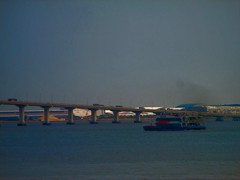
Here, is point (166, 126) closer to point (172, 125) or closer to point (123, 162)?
point (172, 125)

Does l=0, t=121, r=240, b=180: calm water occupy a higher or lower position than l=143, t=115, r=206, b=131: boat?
lower

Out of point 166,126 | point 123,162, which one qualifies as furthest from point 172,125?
point 123,162

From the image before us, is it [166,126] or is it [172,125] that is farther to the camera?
[172,125]

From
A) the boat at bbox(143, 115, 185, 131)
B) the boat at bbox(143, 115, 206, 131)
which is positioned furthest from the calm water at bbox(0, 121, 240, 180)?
the boat at bbox(143, 115, 206, 131)

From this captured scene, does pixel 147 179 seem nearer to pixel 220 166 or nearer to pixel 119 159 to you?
pixel 220 166

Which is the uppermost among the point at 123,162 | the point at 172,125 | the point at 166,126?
A: the point at 172,125

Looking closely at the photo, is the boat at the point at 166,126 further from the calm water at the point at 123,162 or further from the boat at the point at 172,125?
the calm water at the point at 123,162

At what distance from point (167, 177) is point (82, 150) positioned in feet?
87.2

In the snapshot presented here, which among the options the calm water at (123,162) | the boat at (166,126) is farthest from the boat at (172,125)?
the calm water at (123,162)

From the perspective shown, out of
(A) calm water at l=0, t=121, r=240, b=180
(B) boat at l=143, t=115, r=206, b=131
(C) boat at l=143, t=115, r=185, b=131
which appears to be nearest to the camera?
(A) calm water at l=0, t=121, r=240, b=180

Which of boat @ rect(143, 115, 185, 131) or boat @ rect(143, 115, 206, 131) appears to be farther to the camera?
boat @ rect(143, 115, 206, 131)

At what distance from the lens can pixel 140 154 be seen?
62.6 meters

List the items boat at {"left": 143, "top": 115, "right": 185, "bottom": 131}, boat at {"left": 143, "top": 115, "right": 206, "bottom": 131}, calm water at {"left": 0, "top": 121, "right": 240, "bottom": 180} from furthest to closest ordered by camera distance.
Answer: boat at {"left": 143, "top": 115, "right": 206, "bottom": 131} → boat at {"left": 143, "top": 115, "right": 185, "bottom": 131} → calm water at {"left": 0, "top": 121, "right": 240, "bottom": 180}

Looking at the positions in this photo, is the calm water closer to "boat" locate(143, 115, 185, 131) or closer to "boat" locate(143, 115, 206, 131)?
"boat" locate(143, 115, 185, 131)
